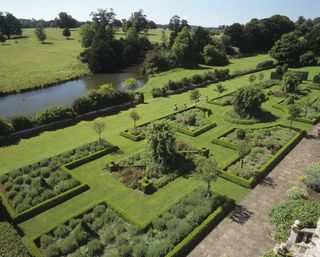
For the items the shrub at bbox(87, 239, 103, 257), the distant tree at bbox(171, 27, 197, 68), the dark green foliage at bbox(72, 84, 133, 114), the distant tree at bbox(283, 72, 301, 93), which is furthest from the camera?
the distant tree at bbox(171, 27, 197, 68)

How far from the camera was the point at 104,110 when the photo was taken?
134 ft

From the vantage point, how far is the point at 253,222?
62.0 ft

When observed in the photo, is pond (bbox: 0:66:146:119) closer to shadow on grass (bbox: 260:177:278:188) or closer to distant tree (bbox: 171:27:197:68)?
distant tree (bbox: 171:27:197:68)

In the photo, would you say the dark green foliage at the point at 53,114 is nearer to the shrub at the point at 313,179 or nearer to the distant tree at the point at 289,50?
the shrub at the point at 313,179

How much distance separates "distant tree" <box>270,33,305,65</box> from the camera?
70250 mm

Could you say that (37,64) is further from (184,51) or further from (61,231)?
(61,231)

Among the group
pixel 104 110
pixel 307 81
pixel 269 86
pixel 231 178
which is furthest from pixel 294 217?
pixel 307 81

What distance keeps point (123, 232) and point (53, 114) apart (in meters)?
22.5

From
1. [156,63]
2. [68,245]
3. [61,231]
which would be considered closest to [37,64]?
[156,63]

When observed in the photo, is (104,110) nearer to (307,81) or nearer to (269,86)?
(269,86)

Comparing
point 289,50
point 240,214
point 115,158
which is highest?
point 289,50

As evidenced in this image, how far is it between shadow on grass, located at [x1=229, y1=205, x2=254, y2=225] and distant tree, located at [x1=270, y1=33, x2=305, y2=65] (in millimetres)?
61015

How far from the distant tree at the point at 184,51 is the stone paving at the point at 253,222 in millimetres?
54752

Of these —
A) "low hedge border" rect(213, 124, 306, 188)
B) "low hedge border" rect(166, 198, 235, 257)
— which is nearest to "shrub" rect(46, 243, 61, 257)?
"low hedge border" rect(166, 198, 235, 257)
